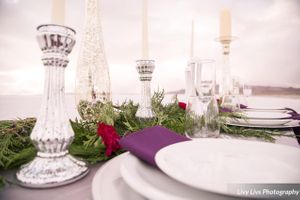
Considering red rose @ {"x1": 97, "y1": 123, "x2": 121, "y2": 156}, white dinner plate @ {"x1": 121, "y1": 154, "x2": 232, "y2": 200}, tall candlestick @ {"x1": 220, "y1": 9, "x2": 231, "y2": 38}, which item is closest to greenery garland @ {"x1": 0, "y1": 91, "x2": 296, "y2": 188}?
red rose @ {"x1": 97, "y1": 123, "x2": 121, "y2": 156}

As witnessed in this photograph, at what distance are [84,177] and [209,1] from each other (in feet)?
10.6

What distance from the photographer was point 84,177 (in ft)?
0.96

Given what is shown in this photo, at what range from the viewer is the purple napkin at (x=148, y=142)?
0.28 metres

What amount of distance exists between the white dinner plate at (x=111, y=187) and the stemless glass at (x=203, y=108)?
28 centimetres

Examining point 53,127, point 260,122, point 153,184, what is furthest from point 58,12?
point 260,122

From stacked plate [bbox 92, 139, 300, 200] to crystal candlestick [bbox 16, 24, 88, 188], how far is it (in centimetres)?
5

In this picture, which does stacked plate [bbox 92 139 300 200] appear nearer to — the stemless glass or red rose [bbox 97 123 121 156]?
red rose [bbox 97 123 121 156]

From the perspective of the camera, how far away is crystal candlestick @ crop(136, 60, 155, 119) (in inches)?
23.4

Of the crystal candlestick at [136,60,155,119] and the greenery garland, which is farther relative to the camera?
the crystal candlestick at [136,60,155,119]

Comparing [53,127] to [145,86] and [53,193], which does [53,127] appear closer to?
[53,193]

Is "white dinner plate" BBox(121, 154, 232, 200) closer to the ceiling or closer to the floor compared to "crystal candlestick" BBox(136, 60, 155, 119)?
closer to the floor

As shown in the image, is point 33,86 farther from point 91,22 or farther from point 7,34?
point 91,22

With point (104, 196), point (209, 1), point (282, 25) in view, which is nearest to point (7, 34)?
point (104, 196)

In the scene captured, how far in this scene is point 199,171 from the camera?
10.2 inches
